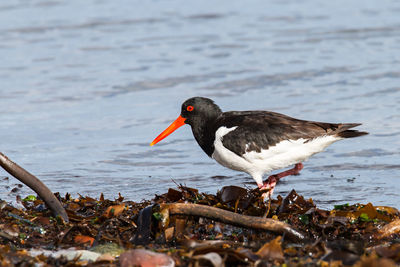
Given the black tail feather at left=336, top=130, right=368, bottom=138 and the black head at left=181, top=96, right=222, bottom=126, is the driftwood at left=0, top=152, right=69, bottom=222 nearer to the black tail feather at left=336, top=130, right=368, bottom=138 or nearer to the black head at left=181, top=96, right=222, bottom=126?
the black head at left=181, top=96, right=222, bottom=126

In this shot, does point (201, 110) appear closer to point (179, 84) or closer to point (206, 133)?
point (206, 133)

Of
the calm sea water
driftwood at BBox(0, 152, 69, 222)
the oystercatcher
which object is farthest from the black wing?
driftwood at BBox(0, 152, 69, 222)

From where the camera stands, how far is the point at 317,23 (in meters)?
14.3

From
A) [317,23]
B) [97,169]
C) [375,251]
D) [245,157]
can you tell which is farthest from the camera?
[317,23]

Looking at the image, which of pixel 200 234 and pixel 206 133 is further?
pixel 206 133

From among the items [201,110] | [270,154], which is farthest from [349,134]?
[201,110]

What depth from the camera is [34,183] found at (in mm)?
4258

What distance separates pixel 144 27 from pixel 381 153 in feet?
26.7

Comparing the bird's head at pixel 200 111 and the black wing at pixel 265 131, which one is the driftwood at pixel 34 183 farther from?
the bird's head at pixel 200 111

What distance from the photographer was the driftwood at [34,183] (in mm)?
4142

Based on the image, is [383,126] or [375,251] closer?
[375,251]

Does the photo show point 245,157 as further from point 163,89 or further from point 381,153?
point 163,89

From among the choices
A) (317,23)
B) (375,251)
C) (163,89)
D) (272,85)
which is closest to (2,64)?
(163,89)

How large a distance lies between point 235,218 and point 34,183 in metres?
1.33
